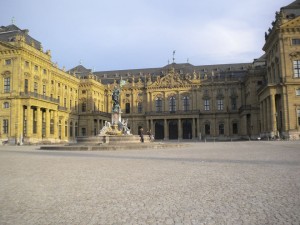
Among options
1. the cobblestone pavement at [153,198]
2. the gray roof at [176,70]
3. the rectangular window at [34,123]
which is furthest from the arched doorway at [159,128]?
the cobblestone pavement at [153,198]

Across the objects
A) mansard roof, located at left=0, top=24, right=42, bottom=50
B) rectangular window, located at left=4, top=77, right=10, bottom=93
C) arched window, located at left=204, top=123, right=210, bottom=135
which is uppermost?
mansard roof, located at left=0, top=24, right=42, bottom=50

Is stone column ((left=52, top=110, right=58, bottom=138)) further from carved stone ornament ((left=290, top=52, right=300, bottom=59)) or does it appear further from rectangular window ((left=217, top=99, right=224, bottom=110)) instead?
carved stone ornament ((left=290, top=52, right=300, bottom=59))

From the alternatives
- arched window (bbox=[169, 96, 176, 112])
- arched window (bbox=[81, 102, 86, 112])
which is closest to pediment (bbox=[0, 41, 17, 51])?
arched window (bbox=[81, 102, 86, 112])

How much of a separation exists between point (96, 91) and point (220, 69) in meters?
31.1

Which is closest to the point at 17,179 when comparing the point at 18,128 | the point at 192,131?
the point at 18,128

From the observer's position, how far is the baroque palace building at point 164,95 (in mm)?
44000

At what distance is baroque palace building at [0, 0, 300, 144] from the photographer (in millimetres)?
44000

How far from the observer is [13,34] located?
48.0 meters

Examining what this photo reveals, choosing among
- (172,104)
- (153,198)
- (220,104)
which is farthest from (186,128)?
(153,198)

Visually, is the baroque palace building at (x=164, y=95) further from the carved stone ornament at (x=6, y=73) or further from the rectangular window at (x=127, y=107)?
the carved stone ornament at (x=6, y=73)

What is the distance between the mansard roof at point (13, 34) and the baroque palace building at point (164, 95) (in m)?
0.20

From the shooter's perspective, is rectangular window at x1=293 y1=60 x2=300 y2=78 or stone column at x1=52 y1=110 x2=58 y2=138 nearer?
rectangular window at x1=293 y1=60 x2=300 y2=78

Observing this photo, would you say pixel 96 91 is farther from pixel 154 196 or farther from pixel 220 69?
pixel 154 196

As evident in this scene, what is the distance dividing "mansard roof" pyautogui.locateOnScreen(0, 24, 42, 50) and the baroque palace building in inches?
8.1
